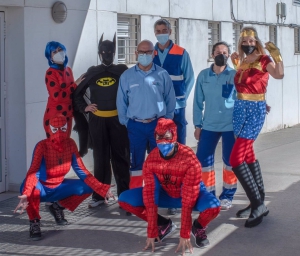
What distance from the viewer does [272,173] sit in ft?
32.1

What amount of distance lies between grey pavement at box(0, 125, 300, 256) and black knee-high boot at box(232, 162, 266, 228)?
0.08 m

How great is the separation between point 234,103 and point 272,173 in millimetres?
2926

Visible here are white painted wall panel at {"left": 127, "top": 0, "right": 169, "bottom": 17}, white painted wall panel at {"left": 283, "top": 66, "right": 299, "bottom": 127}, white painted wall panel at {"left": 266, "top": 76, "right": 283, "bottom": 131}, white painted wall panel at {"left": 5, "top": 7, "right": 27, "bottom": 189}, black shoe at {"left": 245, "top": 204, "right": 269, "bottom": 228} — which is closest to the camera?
black shoe at {"left": 245, "top": 204, "right": 269, "bottom": 228}

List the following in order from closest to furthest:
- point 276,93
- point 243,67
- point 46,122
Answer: point 243,67 < point 46,122 < point 276,93

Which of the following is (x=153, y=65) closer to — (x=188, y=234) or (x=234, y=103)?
(x=234, y=103)

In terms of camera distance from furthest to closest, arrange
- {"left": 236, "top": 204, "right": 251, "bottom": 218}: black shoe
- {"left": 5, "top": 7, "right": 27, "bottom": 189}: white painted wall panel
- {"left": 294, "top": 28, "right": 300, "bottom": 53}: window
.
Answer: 1. {"left": 294, "top": 28, "right": 300, "bottom": 53}: window
2. {"left": 5, "top": 7, "right": 27, "bottom": 189}: white painted wall panel
3. {"left": 236, "top": 204, "right": 251, "bottom": 218}: black shoe

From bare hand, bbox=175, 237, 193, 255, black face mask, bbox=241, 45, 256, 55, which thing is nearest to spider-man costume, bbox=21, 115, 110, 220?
bare hand, bbox=175, 237, 193, 255

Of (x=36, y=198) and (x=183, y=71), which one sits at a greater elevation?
(x=183, y=71)

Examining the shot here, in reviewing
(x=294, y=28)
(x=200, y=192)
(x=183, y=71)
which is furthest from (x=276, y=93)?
(x=200, y=192)

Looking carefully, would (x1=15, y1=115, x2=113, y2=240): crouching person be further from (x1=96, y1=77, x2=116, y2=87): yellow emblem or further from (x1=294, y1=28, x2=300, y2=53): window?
(x1=294, y1=28, x2=300, y2=53): window

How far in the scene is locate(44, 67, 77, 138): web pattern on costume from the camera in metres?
7.50

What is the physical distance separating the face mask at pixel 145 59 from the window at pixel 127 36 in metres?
3.42

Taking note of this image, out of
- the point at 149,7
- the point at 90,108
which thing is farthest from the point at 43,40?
the point at 149,7

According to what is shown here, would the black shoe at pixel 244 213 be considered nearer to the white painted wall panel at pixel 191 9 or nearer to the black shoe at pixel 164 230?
the black shoe at pixel 164 230
